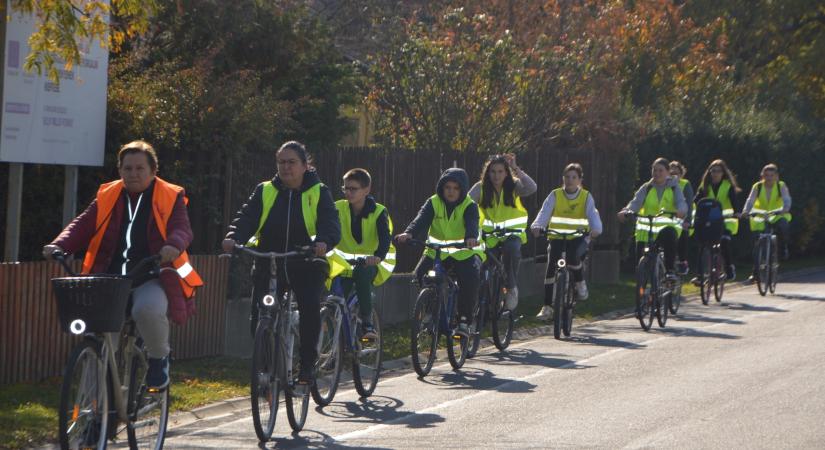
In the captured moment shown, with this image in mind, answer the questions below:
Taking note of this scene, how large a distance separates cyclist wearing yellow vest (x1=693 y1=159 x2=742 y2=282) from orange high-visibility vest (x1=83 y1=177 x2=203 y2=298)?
13.1m

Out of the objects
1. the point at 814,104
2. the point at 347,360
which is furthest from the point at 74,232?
the point at 814,104

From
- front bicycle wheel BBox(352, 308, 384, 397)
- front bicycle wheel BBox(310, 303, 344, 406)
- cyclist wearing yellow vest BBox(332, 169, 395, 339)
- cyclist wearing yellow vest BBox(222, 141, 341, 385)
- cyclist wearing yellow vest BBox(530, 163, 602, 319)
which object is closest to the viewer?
cyclist wearing yellow vest BBox(222, 141, 341, 385)

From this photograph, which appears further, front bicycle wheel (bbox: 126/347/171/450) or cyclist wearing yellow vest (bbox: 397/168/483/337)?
cyclist wearing yellow vest (bbox: 397/168/483/337)

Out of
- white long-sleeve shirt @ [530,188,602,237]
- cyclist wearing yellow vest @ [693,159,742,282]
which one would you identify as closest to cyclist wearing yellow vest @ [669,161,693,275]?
cyclist wearing yellow vest @ [693,159,742,282]

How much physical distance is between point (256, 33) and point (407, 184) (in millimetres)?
2880

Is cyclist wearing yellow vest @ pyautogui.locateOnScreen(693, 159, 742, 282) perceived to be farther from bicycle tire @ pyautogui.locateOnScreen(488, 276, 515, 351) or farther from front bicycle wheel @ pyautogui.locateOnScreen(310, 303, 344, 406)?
front bicycle wheel @ pyautogui.locateOnScreen(310, 303, 344, 406)

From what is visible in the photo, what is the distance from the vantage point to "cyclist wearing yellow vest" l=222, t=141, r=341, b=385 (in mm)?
9453

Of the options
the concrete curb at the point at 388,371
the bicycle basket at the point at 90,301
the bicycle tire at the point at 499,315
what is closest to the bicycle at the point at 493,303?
the bicycle tire at the point at 499,315

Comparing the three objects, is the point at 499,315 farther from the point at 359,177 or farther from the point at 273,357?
the point at 273,357

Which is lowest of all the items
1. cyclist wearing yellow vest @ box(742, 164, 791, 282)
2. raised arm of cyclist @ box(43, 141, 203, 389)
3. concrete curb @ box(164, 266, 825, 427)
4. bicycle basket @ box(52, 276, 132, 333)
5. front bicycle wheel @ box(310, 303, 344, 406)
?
concrete curb @ box(164, 266, 825, 427)

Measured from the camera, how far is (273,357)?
909cm

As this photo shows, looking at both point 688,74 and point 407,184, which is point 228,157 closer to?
point 407,184

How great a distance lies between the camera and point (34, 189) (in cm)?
1310

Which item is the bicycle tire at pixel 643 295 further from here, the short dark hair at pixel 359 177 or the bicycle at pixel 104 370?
the bicycle at pixel 104 370
